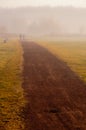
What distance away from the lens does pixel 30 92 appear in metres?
23.7

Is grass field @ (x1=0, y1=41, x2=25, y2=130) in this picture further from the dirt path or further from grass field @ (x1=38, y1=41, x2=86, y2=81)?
grass field @ (x1=38, y1=41, x2=86, y2=81)

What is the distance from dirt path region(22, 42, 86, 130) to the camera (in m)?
16.2

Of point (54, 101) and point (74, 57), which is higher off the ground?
point (74, 57)

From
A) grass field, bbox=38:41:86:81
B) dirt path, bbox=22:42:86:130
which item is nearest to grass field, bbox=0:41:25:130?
dirt path, bbox=22:42:86:130

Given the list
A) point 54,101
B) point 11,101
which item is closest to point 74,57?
point 54,101

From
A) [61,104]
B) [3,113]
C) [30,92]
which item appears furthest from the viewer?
[30,92]

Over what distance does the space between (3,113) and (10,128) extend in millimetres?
2754

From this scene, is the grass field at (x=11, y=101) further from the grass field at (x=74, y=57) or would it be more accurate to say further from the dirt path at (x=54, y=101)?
the grass field at (x=74, y=57)

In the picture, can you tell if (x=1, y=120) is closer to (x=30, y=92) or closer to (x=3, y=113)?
(x=3, y=113)

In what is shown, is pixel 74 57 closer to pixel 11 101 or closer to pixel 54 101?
pixel 54 101

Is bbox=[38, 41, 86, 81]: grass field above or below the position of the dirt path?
above

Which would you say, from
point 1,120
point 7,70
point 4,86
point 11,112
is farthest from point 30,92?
point 7,70

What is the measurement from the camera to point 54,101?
2105cm

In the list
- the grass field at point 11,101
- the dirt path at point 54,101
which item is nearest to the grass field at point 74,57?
the dirt path at point 54,101
